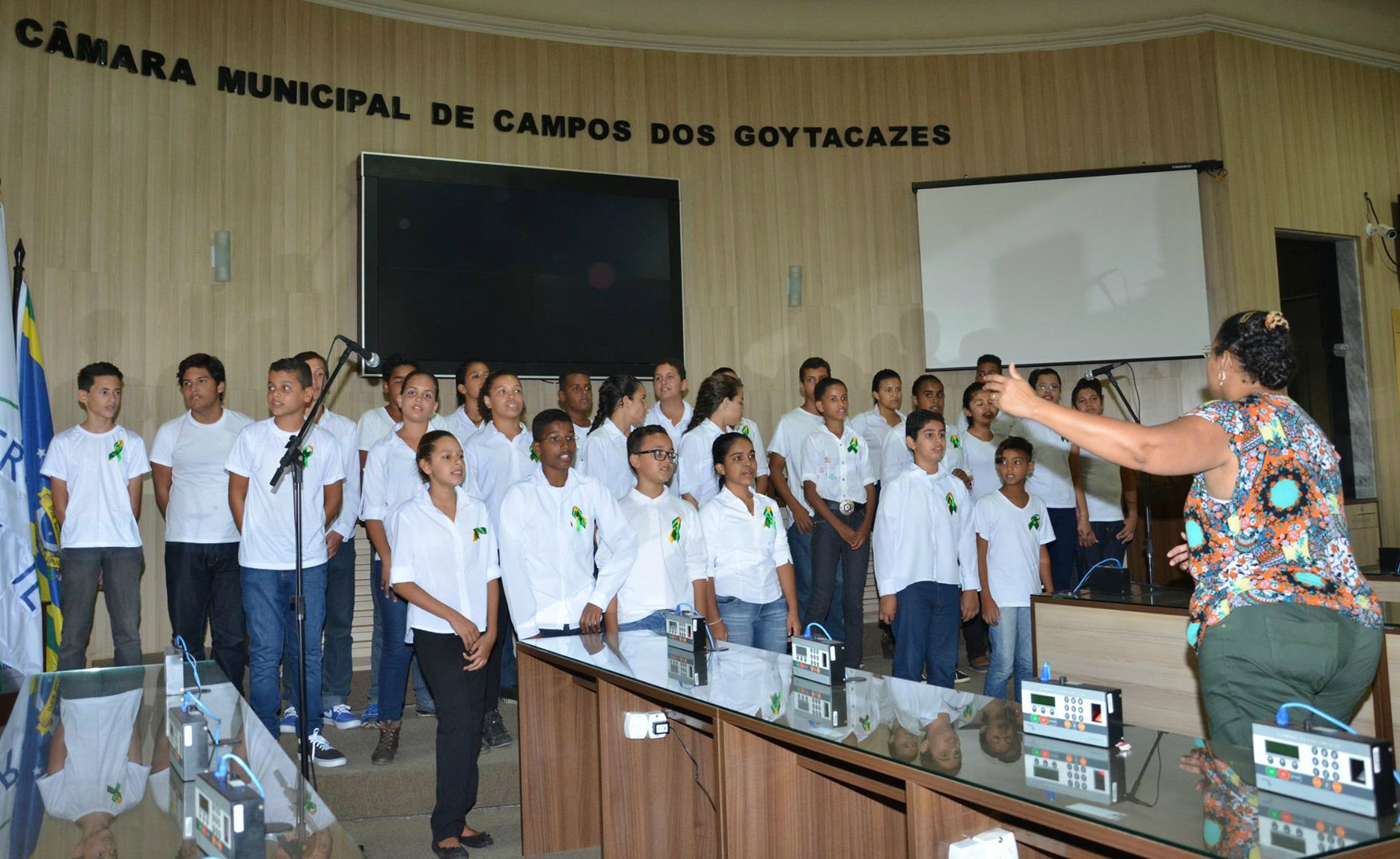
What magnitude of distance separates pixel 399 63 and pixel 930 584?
4.66 m

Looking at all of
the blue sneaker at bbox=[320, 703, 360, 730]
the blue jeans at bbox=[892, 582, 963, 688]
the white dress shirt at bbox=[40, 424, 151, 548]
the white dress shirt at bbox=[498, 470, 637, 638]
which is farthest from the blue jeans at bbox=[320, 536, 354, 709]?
the blue jeans at bbox=[892, 582, 963, 688]

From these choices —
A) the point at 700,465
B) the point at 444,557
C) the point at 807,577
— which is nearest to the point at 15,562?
the point at 444,557

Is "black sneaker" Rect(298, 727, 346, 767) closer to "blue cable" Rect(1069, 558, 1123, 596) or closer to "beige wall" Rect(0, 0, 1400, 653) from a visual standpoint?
"beige wall" Rect(0, 0, 1400, 653)

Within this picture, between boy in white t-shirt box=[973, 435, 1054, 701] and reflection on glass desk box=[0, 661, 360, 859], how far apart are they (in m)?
3.27

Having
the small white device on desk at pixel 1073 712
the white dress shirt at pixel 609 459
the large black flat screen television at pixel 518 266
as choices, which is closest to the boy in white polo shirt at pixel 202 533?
the white dress shirt at pixel 609 459

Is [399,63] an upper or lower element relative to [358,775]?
upper

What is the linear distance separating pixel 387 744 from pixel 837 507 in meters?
2.46

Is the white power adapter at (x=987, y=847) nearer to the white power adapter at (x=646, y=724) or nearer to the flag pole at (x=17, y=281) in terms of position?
the white power adapter at (x=646, y=724)

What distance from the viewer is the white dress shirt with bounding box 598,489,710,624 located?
429cm

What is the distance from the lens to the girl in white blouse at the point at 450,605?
360 cm

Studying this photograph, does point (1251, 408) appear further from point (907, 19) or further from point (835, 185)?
point (907, 19)

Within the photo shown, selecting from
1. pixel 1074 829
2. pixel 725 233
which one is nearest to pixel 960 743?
pixel 1074 829

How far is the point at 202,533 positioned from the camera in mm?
4633

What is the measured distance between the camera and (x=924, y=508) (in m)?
4.90
